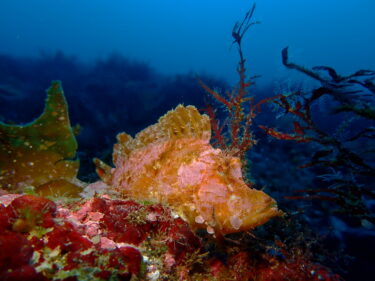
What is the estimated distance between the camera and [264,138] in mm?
9609

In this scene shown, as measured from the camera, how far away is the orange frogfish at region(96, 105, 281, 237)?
86.3 inches

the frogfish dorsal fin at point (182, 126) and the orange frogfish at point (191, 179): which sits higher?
the frogfish dorsal fin at point (182, 126)

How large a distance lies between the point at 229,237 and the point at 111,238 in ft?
5.17

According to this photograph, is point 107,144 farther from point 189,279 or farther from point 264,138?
point 189,279

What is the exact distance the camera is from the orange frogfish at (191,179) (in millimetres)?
2191

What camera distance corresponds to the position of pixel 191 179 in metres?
2.40

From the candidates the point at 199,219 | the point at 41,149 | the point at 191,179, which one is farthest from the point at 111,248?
the point at 41,149

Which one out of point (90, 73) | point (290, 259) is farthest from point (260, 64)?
point (290, 259)

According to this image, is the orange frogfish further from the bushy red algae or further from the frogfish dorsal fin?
the bushy red algae

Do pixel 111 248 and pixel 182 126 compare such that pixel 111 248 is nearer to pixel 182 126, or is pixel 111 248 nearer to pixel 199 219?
pixel 199 219

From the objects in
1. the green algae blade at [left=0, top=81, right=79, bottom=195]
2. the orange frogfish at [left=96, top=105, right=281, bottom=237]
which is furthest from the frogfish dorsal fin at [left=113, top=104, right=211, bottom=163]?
the green algae blade at [left=0, top=81, right=79, bottom=195]

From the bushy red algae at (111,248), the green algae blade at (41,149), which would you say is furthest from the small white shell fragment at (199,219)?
the green algae blade at (41,149)

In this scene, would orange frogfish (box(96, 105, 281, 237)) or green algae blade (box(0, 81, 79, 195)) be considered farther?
green algae blade (box(0, 81, 79, 195))

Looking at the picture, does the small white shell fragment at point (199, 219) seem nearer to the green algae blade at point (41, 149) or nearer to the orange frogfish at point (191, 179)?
the orange frogfish at point (191, 179)
